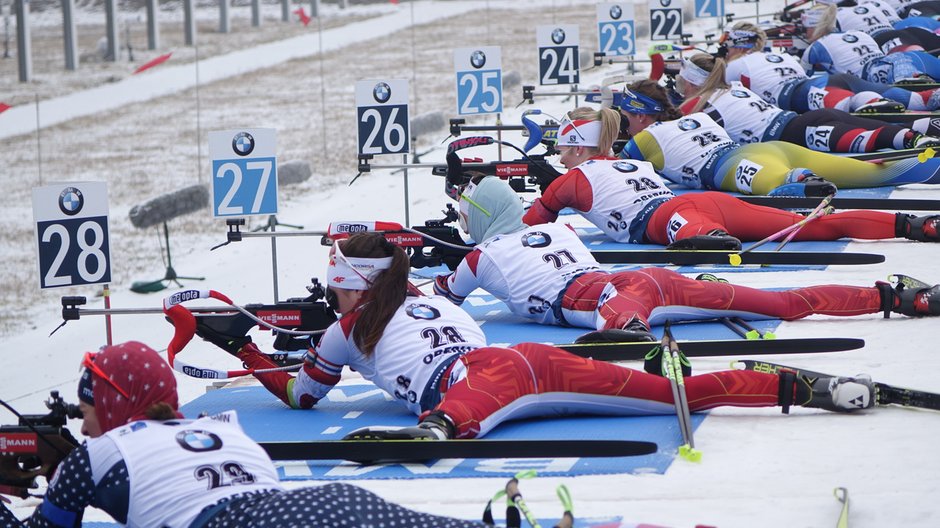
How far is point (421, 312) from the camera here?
449cm

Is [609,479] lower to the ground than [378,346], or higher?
lower

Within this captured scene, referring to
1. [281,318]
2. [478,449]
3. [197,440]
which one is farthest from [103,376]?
[281,318]

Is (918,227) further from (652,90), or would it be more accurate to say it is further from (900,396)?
(900,396)

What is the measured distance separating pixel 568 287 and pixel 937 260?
7.04 feet

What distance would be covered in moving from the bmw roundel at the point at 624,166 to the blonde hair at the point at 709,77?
204 centimetres

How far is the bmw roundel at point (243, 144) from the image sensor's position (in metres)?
6.66

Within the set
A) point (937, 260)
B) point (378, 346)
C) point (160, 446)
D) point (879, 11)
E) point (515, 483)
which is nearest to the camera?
point (160, 446)

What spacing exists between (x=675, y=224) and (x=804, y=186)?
3.99 feet

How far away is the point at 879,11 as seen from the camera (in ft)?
42.9

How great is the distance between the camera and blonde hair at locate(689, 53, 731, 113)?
8797 millimetres

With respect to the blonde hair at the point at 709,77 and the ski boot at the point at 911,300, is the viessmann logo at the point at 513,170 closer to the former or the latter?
the blonde hair at the point at 709,77

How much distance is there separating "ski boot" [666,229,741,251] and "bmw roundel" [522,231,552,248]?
1321 millimetres

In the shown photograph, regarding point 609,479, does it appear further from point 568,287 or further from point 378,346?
point 568,287

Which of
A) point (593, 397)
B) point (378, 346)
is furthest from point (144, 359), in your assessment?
point (593, 397)
